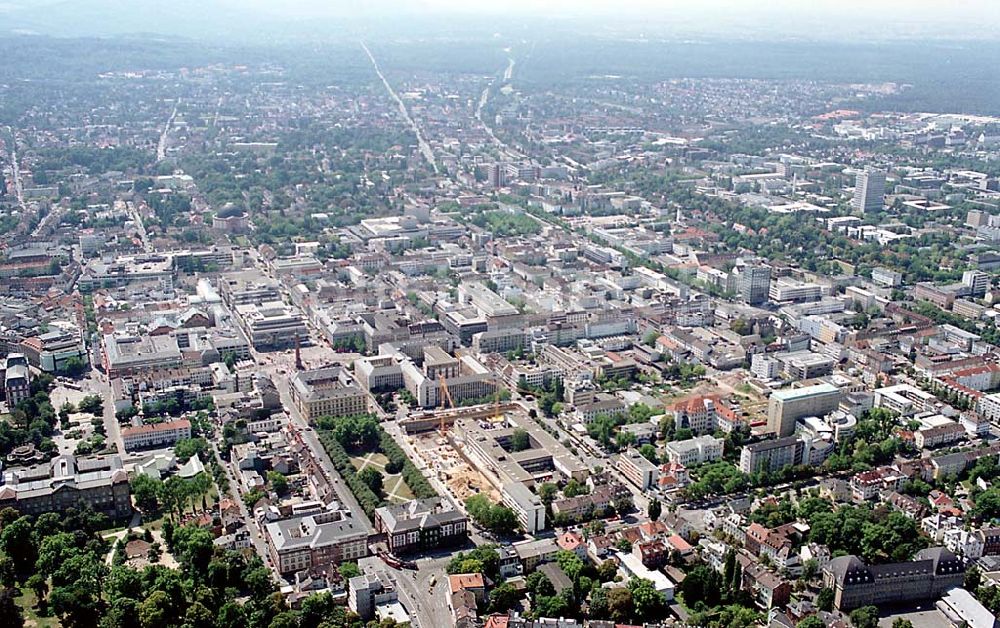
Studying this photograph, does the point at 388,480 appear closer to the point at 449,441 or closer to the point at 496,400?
the point at 449,441

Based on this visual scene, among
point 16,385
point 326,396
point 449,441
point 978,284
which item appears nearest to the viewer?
point 449,441

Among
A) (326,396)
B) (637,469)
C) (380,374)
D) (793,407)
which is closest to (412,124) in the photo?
(380,374)

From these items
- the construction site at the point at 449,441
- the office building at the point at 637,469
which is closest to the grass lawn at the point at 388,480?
the construction site at the point at 449,441

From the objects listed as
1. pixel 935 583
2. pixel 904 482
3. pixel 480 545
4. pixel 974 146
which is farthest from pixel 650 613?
pixel 974 146

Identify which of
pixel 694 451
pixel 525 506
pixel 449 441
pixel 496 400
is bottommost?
pixel 449 441

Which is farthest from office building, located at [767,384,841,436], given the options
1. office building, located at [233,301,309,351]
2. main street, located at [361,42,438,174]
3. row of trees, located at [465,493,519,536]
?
main street, located at [361,42,438,174]

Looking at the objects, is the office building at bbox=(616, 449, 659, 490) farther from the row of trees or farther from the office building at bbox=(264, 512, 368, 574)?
the office building at bbox=(264, 512, 368, 574)

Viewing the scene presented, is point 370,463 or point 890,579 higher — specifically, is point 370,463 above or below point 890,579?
below
